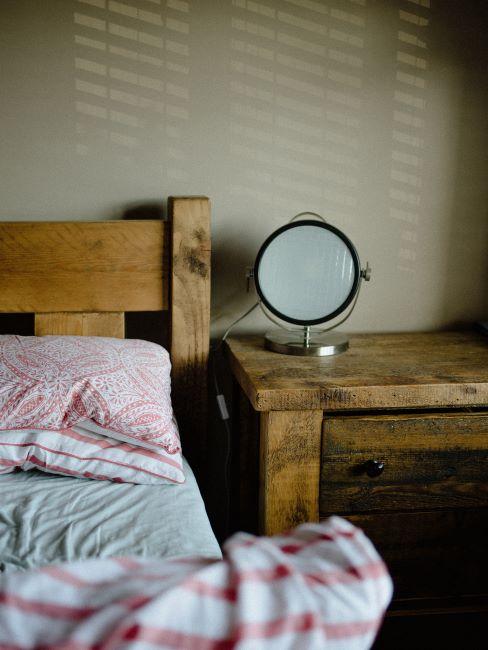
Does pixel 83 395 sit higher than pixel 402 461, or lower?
higher

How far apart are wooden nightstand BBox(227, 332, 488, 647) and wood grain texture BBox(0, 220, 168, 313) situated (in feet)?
1.07

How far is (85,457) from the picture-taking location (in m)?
1.16

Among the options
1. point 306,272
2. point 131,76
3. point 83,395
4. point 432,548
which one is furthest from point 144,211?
point 432,548

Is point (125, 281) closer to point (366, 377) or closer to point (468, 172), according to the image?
point (366, 377)

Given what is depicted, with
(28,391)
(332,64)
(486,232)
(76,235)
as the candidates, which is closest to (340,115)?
(332,64)

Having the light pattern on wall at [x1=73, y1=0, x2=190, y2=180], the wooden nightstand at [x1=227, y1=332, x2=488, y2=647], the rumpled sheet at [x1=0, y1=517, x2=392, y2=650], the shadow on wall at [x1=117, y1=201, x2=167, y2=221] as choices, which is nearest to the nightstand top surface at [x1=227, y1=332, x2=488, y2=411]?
the wooden nightstand at [x1=227, y1=332, x2=488, y2=647]

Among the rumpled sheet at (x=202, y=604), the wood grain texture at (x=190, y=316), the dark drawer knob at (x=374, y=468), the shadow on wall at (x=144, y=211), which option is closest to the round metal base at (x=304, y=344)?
the wood grain texture at (x=190, y=316)

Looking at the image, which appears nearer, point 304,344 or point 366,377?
point 366,377

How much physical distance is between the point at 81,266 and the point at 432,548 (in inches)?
36.9

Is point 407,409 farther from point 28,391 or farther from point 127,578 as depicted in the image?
point 127,578

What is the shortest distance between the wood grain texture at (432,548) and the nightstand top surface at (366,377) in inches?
9.2

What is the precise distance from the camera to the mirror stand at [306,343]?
146 cm

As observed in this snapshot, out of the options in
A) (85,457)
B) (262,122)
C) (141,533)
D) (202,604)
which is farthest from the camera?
(262,122)

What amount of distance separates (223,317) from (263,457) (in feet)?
1.57
